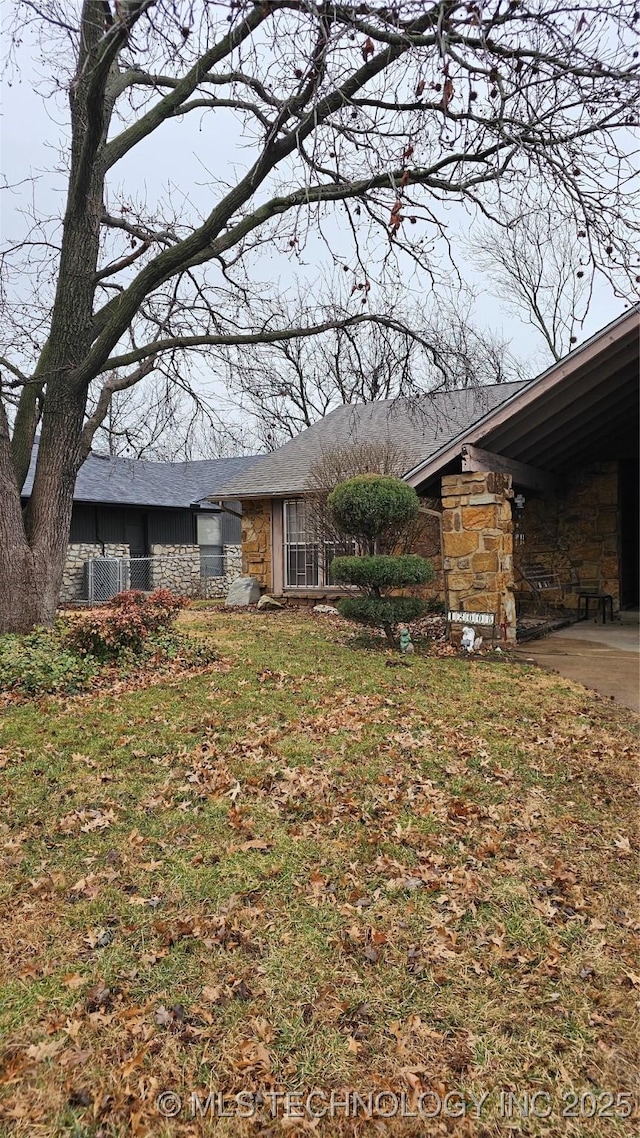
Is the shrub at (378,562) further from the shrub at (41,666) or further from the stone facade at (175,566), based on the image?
the stone facade at (175,566)

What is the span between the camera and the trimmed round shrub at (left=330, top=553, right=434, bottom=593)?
837 cm

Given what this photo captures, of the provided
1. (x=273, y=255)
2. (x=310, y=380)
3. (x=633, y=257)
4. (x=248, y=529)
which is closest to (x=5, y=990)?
(x=633, y=257)

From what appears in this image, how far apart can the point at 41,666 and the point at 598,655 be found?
23.0 ft

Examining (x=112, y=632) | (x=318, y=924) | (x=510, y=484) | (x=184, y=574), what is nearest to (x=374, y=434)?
(x=510, y=484)

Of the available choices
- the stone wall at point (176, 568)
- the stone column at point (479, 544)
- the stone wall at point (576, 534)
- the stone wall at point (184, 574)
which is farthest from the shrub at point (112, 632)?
the stone wall at point (184, 574)

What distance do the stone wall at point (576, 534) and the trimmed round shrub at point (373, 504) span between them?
4410 mm

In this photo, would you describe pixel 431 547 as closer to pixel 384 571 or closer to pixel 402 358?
pixel 384 571

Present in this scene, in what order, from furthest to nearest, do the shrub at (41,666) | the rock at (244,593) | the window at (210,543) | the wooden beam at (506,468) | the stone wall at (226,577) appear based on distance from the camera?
the window at (210,543)
the stone wall at (226,577)
the rock at (244,593)
the wooden beam at (506,468)
the shrub at (41,666)

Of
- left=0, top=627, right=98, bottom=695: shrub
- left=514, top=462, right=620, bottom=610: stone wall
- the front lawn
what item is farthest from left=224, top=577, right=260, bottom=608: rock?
the front lawn

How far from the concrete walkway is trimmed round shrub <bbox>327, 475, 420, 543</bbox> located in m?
2.55

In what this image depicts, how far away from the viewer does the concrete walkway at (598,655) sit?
6.85 metres

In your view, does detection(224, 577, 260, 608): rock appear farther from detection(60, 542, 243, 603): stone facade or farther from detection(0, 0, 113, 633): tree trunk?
detection(0, 0, 113, 633): tree trunk

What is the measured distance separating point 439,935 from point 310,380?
28.3 meters

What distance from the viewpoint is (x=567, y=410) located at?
8.73 m
